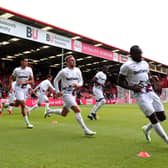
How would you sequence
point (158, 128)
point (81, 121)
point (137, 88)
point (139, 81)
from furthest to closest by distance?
point (81, 121), point (139, 81), point (137, 88), point (158, 128)

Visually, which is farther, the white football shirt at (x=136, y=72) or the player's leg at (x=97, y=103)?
the player's leg at (x=97, y=103)

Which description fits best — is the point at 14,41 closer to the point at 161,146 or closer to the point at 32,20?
the point at 32,20

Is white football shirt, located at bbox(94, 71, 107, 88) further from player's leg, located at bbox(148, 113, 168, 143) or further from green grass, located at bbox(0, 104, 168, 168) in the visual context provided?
player's leg, located at bbox(148, 113, 168, 143)

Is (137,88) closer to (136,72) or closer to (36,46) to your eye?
(136,72)

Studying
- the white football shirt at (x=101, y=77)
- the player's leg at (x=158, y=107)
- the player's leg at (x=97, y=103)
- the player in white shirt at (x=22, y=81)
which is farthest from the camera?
the white football shirt at (x=101, y=77)

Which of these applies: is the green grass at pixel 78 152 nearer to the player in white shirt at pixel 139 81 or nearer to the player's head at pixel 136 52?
the player in white shirt at pixel 139 81

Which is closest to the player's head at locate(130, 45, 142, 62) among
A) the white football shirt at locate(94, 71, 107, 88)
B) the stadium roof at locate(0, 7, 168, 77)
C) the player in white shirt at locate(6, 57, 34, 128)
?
the player in white shirt at locate(6, 57, 34, 128)

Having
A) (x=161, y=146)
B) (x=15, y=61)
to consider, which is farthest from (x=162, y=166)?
(x=15, y=61)

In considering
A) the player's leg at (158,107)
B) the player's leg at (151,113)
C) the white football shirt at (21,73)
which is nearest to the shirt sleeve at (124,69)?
the player's leg at (151,113)

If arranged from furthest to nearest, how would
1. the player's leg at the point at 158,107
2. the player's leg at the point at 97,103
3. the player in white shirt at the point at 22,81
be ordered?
1. the player's leg at the point at 97,103
2. the player in white shirt at the point at 22,81
3. the player's leg at the point at 158,107

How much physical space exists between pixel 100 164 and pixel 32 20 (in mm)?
14701

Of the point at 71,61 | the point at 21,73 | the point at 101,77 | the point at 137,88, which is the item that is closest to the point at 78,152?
the point at 137,88

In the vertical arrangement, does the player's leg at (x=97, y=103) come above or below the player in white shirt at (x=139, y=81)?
below

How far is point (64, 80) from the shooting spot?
6.62 m
